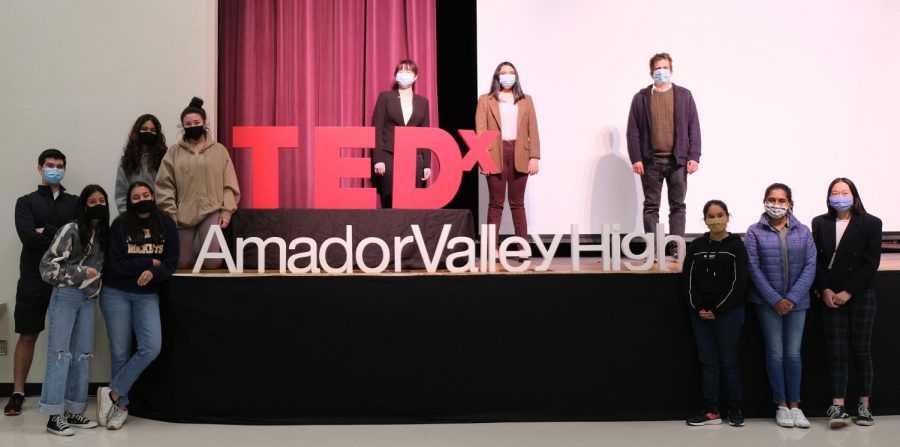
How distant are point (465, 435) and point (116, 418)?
2.04m

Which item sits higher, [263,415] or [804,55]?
[804,55]

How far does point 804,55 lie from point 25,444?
6652 mm

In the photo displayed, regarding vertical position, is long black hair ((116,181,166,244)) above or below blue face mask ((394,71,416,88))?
below

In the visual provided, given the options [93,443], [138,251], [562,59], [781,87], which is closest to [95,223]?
[138,251]

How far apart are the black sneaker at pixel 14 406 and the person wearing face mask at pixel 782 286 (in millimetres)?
4561

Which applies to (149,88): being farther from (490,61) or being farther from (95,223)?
(490,61)

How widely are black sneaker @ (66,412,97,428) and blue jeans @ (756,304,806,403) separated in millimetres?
3983

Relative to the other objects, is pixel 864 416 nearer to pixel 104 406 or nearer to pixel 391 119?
pixel 391 119

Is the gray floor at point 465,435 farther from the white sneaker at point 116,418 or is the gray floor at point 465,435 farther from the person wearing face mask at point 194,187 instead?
the person wearing face mask at point 194,187

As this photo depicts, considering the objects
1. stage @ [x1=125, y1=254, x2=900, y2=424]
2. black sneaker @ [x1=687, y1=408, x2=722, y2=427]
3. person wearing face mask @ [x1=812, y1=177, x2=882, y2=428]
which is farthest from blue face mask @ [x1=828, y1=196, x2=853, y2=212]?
black sneaker @ [x1=687, y1=408, x2=722, y2=427]

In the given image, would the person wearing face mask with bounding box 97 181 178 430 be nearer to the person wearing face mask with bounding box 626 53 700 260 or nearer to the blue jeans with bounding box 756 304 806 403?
the person wearing face mask with bounding box 626 53 700 260

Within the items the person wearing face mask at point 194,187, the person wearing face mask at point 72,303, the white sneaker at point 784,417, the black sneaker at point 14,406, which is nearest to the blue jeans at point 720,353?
the white sneaker at point 784,417

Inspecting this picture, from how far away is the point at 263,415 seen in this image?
4.54m

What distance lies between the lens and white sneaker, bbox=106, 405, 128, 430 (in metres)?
4.36
